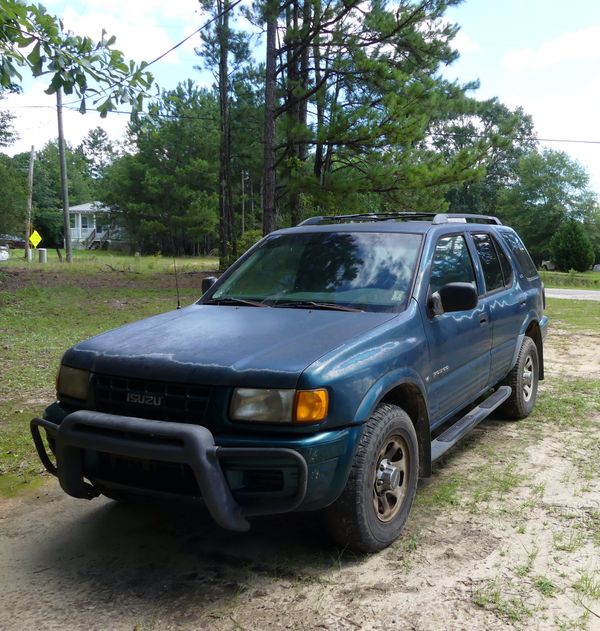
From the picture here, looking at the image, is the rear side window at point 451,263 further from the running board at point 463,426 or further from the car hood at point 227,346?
the running board at point 463,426

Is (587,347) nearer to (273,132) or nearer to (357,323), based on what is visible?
(357,323)

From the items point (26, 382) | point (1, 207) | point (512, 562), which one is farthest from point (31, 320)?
point (1, 207)

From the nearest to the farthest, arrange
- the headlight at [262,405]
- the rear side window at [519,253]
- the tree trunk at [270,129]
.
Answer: the headlight at [262,405] → the rear side window at [519,253] → the tree trunk at [270,129]

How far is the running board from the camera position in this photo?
3949mm

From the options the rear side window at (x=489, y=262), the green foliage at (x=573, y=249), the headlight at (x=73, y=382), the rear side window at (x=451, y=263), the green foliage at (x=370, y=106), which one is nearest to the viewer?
the headlight at (x=73, y=382)

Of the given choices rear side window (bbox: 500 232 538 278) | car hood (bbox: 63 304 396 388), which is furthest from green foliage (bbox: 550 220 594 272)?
car hood (bbox: 63 304 396 388)

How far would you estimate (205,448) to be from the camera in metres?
2.77

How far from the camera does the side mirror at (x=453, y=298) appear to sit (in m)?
3.84

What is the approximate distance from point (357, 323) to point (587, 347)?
7654mm

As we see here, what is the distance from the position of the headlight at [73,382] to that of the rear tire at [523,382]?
146 inches

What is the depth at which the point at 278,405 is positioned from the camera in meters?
2.86

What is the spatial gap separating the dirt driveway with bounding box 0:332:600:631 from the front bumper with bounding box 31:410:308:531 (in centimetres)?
45

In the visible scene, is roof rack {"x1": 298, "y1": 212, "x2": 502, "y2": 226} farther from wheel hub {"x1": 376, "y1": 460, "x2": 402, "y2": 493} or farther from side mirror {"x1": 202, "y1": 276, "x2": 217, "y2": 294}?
wheel hub {"x1": 376, "y1": 460, "x2": 402, "y2": 493}

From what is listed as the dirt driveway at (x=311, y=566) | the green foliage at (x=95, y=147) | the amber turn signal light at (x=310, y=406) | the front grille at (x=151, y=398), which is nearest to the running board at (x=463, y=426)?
the dirt driveway at (x=311, y=566)
